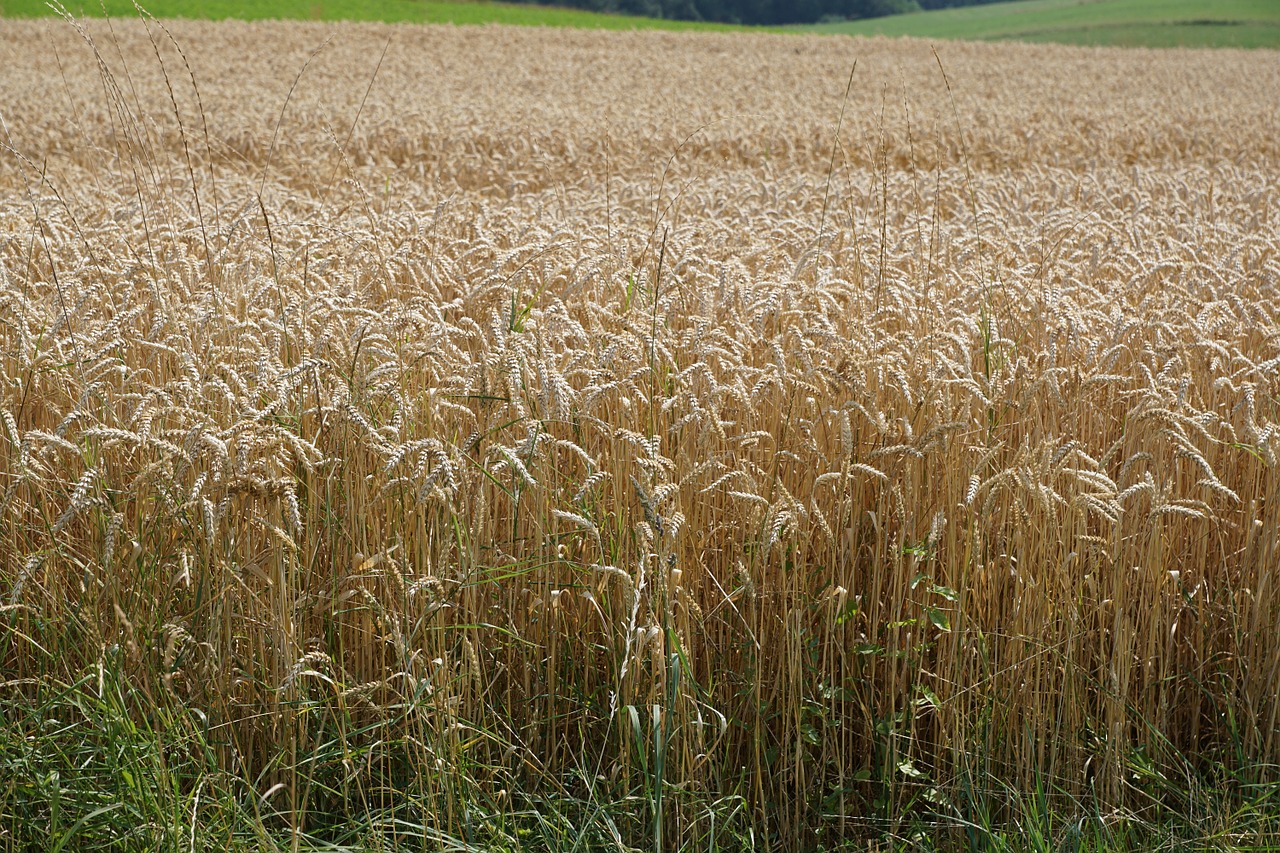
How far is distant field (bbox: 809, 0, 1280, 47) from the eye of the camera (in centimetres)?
4631

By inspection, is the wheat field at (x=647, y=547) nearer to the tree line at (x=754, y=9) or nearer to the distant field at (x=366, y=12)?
the distant field at (x=366, y=12)

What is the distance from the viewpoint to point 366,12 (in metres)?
37.5

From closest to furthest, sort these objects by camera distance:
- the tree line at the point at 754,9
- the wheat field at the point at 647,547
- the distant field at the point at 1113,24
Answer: the wheat field at the point at 647,547 < the distant field at the point at 1113,24 < the tree line at the point at 754,9

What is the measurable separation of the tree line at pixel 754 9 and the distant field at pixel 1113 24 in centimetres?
Result: 506

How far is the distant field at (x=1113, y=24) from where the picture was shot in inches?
1823

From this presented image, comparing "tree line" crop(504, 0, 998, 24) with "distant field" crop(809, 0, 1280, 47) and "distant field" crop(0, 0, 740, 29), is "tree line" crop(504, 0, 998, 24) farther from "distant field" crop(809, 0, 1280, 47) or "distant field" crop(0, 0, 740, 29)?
"distant field" crop(0, 0, 740, 29)

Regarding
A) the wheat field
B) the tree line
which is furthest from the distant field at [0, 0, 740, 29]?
the wheat field

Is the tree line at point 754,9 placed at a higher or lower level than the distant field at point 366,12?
higher

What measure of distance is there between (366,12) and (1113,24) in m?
36.7

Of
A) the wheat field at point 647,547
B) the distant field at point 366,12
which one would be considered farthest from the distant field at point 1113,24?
the wheat field at point 647,547

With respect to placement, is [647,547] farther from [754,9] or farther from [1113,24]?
[754,9]

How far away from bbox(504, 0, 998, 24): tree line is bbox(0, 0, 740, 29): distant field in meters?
25.3

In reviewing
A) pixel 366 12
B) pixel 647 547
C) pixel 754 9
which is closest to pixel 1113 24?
pixel 754 9

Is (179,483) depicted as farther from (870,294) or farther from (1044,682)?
(870,294)
